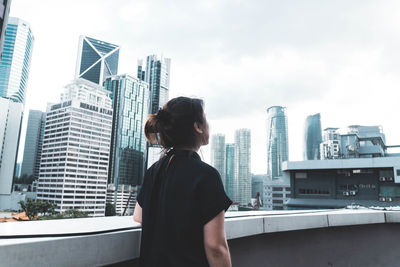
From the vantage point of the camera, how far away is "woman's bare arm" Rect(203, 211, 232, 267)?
2.06 feet

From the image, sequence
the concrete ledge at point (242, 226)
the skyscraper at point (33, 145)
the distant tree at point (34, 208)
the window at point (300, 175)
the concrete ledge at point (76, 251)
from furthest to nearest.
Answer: the skyscraper at point (33, 145), the window at point (300, 175), the distant tree at point (34, 208), the concrete ledge at point (242, 226), the concrete ledge at point (76, 251)

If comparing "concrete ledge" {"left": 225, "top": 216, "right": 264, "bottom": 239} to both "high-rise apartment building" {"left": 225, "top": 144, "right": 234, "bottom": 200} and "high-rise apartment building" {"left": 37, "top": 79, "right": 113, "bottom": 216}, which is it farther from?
"high-rise apartment building" {"left": 225, "top": 144, "right": 234, "bottom": 200}

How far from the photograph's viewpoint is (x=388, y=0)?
3.76 meters

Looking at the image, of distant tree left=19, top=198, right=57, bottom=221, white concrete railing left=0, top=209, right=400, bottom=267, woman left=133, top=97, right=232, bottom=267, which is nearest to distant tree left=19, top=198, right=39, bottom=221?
distant tree left=19, top=198, right=57, bottom=221

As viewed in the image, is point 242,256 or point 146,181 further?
point 242,256

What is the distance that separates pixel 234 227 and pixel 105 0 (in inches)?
178

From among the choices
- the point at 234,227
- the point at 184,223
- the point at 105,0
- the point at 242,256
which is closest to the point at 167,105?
the point at 184,223

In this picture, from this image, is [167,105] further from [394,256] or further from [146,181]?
[394,256]

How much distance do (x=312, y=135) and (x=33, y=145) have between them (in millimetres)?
107518

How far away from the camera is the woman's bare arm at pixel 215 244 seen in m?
0.63

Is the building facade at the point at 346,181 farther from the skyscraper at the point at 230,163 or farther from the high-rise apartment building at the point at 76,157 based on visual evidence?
the skyscraper at the point at 230,163

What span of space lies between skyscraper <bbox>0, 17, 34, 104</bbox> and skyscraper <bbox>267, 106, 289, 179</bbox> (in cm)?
9414

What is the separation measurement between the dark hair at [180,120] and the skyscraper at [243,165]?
7616 cm

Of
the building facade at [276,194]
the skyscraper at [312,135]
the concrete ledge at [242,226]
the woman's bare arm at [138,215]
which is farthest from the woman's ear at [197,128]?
the skyscraper at [312,135]
